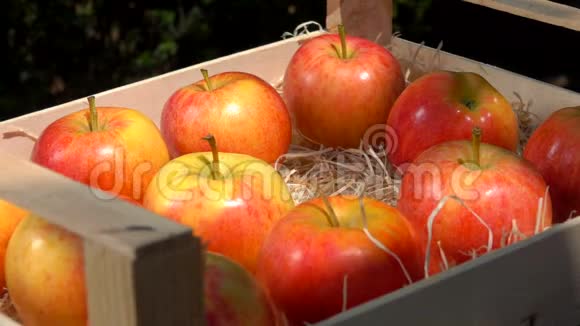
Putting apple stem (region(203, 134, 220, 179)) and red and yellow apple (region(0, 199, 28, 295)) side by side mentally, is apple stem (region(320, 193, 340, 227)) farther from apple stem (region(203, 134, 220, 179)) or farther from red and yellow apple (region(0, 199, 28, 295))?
red and yellow apple (region(0, 199, 28, 295))

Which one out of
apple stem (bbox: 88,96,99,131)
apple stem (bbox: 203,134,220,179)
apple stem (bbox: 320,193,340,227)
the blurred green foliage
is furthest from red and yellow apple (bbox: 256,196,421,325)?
the blurred green foliage

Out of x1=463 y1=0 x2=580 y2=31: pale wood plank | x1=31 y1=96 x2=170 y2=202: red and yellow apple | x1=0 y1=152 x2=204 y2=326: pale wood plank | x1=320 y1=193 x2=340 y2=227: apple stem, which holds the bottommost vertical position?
x1=31 y1=96 x2=170 y2=202: red and yellow apple

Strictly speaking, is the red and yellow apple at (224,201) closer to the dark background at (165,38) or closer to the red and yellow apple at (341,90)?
the red and yellow apple at (341,90)

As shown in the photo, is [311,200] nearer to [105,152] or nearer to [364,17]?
[105,152]

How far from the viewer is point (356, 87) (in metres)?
1.54

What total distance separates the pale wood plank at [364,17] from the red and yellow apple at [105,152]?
510mm

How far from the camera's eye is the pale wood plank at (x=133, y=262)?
0.76m

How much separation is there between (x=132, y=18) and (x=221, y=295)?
1967 mm

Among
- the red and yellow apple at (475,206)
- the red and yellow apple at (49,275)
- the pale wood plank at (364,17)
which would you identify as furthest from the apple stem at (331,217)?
the pale wood plank at (364,17)

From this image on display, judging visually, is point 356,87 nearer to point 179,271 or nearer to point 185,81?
point 185,81

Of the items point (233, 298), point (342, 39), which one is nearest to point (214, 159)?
point (233, 298)

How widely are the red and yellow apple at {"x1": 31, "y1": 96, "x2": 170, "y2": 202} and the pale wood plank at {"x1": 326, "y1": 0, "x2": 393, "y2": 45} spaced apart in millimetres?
510

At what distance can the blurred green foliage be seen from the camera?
2.72 m

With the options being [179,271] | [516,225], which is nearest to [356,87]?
[516,225]
